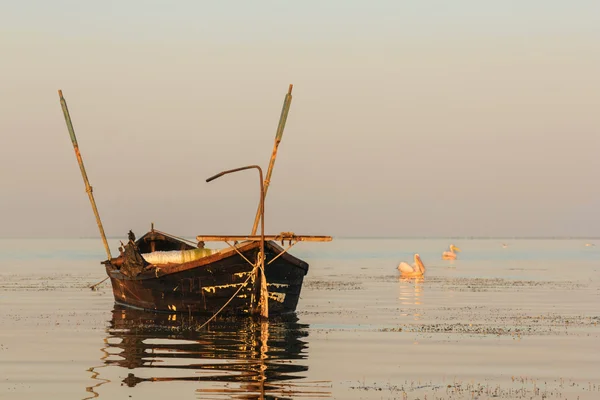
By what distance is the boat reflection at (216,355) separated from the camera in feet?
61.4

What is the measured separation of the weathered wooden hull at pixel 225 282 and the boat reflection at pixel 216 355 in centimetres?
60

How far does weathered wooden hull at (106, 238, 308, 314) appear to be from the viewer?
107ft

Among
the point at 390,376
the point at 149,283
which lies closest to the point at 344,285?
the point at 149,283

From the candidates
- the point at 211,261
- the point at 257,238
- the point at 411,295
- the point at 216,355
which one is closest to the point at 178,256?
the point at 211,261

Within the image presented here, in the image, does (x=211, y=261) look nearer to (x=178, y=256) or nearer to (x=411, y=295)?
(x=178, y=256)

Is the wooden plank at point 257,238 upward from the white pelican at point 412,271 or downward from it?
downward

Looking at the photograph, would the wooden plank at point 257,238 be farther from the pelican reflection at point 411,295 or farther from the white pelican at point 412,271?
the white pelican at point 412,271

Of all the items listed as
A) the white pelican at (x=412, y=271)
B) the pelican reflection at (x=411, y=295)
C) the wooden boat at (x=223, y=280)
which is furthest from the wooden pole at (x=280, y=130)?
the white pelican at (x=412, y=271)

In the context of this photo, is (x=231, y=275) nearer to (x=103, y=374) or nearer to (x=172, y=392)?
(x=103, y=374)

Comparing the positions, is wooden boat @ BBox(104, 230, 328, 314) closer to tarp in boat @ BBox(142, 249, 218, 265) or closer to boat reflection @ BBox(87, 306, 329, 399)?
boat reflection @ BBox(87, 306, 329, 399)

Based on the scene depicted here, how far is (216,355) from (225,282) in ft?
31.9

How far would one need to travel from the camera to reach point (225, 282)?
108 ft

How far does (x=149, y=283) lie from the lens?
35719mm

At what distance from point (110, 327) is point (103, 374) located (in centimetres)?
1070
